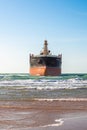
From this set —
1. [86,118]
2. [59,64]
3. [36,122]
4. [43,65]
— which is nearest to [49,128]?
[36,122]

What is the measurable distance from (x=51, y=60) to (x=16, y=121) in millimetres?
58465

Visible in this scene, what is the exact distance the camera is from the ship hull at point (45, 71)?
69062 millimetres

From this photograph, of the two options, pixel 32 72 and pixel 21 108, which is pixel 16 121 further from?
pixel 32 72

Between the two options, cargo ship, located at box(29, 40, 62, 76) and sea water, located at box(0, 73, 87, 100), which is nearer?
sea water, located at box(0, 73, 87, 100)

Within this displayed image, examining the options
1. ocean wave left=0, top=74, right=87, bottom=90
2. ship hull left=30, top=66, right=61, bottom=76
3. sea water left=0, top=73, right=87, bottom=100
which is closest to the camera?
sea water left=0, top=73, right=87, bottom=100

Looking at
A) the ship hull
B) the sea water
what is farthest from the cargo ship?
the sea water

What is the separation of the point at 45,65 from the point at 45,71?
122 cm

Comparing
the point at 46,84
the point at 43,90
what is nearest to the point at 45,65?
the point at 46,84

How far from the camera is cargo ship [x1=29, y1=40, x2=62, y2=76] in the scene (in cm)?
6946

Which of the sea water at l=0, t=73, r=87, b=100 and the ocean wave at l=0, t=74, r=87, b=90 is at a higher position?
the sea water at l=0, t=73, r=87, b=100

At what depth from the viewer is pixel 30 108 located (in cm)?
1622

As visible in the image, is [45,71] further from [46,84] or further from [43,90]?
[43,90]

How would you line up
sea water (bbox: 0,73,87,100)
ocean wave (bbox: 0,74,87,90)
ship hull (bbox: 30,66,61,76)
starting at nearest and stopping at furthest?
sea water (bbox: 0,73,87,100) → ocean wave (bbox: 0,74,87,90) → ship hull (bbox: 30,66,61,76)

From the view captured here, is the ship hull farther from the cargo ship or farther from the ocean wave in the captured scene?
the ocean wave
